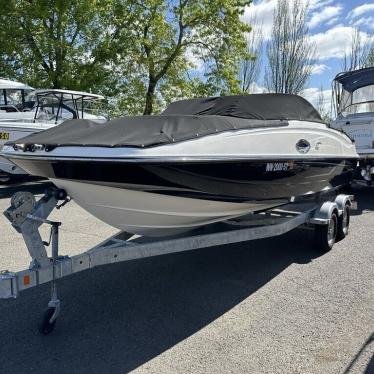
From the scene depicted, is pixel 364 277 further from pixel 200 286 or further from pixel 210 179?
pixel 210 179

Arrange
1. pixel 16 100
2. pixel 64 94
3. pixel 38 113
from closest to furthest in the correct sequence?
pixel 38 113, pixel 64 94, pixel 16 100

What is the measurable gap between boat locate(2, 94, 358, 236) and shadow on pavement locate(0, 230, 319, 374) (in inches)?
23.1

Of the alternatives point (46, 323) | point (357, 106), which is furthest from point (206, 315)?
point (357, 106)

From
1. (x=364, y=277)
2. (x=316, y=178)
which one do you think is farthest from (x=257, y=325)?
(x=316, y=178)

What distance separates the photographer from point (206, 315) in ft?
11.9

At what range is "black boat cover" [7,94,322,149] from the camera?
11.2 feet

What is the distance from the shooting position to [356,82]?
30.8 ft

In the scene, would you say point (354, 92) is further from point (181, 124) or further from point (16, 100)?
point (16, 100)

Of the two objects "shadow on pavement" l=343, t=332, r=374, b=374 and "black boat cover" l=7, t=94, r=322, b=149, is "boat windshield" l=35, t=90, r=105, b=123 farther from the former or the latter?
"shadow on pavement" l=343, t=332, r=374, b=374

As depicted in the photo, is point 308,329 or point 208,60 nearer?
point 308,329

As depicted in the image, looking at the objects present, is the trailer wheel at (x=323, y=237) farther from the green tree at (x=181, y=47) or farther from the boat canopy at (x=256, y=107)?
the green tree at (x=181, y=47)

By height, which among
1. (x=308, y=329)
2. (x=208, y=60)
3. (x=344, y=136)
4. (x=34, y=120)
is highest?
(x=208, y=60)

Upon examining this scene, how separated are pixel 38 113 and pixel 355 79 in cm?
671

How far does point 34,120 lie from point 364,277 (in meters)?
7.64
